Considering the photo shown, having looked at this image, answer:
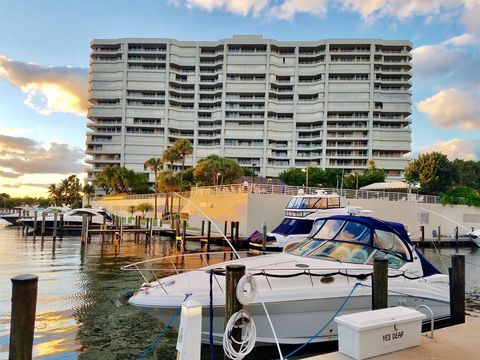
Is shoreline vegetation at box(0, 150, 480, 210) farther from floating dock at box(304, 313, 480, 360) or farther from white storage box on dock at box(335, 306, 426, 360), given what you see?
white storage box on dock at box(335, 306, 426, 360)

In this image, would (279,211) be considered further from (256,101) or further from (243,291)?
(256,101)

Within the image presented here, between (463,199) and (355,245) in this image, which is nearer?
(355,245)

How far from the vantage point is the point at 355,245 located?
9242mm

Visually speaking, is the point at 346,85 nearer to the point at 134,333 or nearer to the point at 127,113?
the point at 127,113

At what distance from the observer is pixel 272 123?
101875 millimetres

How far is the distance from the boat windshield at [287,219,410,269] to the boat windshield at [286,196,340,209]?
17.9 meters

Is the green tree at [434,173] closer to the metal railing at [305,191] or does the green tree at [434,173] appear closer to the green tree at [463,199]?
the green tree at [463,199]

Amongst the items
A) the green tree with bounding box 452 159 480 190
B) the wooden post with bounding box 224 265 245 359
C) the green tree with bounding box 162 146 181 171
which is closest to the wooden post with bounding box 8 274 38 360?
the wooden post with bounding box 224 265 245 359

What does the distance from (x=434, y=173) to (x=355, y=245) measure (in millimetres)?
62115

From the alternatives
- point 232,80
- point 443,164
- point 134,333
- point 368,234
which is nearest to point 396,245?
point 368,234

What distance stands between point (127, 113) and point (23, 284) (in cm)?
10545

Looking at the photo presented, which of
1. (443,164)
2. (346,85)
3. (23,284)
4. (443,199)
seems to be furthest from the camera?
(346,85)

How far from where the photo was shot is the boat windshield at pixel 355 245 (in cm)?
905

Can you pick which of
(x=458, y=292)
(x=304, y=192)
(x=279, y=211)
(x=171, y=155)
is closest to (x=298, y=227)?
(x=304, y=192)
